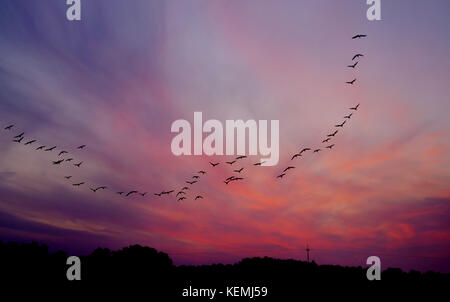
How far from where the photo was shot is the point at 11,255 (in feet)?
322

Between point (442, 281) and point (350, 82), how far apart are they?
A: 92.6m

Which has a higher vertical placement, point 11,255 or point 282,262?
point 11,255

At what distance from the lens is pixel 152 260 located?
124 m

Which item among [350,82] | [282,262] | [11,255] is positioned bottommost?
[282,262]
